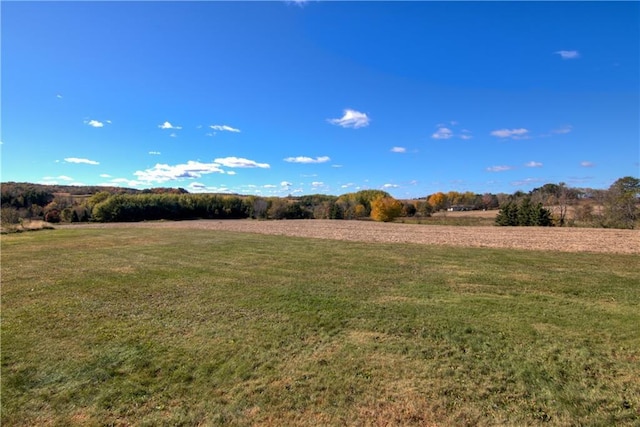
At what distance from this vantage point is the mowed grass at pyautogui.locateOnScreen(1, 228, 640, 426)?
393cm

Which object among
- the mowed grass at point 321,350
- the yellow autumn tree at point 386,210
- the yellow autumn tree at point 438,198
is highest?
the yellow autumn tree at point 438,198

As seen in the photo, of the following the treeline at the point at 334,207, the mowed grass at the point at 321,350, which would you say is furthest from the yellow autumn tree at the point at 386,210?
the mowed grass at the point at 321,350

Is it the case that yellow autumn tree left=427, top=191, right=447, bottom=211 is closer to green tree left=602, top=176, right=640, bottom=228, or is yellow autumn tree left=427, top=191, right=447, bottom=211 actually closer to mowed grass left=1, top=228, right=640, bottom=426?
green tree left=602, top=176, right=640, bottom=228

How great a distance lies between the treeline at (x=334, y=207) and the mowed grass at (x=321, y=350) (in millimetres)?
39377

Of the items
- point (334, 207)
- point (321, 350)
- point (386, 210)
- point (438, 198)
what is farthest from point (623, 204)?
point (438, 198)

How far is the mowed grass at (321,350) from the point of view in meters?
3.93

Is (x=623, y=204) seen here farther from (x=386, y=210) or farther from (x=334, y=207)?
(x=334, y=207)

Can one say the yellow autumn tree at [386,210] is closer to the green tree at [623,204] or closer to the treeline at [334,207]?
the treeline at [334,207]

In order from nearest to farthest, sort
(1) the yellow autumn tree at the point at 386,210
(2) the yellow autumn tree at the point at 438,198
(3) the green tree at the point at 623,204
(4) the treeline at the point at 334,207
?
1. (3) the green tree at the point at 623,204
2. (4) the treeline at the point at 334,207
3. (1) the yellow autumn tree at the point at 386,210
4. (2) the yellow autumn tree at the point at 438,198

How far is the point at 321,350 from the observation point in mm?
5492

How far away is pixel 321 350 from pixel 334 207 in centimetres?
7594

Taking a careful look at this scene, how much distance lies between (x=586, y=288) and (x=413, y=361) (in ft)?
25.1

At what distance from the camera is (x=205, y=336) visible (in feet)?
20.1

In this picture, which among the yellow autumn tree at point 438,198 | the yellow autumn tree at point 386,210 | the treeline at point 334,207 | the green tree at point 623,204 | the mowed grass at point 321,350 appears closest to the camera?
the mowed grass at point 321,350
